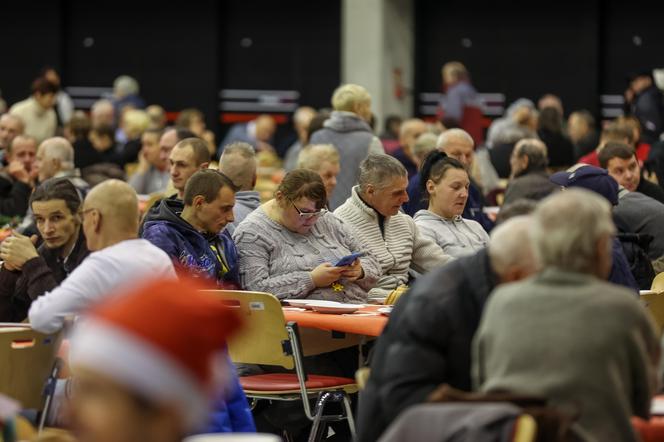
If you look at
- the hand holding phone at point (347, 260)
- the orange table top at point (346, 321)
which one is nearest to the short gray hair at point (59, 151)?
the hand holding phone at point (347, 260)

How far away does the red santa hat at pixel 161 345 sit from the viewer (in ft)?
7.47

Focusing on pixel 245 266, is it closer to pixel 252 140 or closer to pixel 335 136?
pixel 335 136

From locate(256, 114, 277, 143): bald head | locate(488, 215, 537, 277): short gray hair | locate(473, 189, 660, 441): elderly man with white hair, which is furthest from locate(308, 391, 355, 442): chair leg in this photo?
locate(256, 114, 277, 143): bald head

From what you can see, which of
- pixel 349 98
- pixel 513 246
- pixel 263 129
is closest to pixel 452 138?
pixel 349 98

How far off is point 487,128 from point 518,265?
15491mm

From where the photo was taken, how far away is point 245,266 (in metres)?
6.48

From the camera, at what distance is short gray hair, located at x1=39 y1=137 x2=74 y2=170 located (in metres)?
9.38

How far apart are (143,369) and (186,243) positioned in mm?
3916

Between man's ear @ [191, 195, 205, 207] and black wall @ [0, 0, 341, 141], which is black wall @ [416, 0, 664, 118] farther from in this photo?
man's ear @ [191, 195, 205, 207]

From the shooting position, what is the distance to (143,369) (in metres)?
2.27

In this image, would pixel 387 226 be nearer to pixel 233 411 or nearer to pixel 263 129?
pixel 233 411

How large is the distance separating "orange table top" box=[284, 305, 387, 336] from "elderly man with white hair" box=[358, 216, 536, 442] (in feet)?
→ 5.17

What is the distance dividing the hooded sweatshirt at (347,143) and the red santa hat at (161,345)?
22.8 feet

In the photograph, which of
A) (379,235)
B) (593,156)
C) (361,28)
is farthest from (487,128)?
(379,235)
